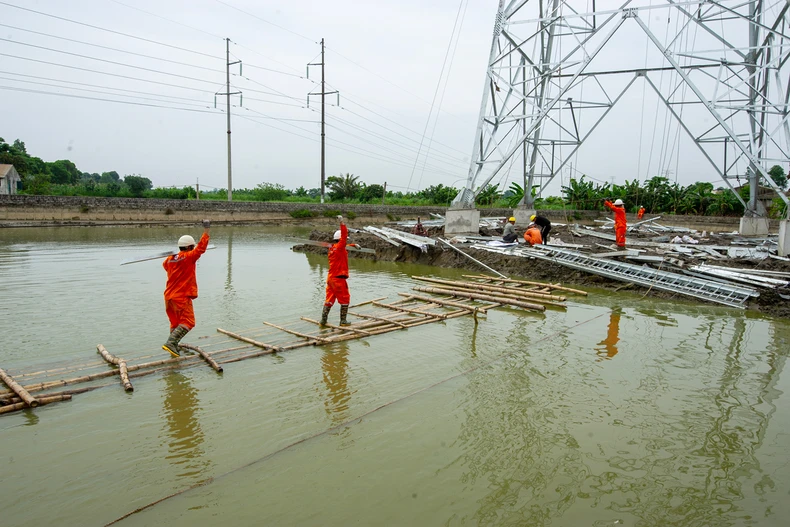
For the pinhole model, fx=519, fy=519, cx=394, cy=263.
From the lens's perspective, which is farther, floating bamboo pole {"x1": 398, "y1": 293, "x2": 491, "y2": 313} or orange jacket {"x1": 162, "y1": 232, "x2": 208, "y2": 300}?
floating bamboo pole {"x1": 398, "y1": 293, "x2": 491, "y2": 313}

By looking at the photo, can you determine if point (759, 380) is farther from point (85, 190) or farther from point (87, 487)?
point (85, 190)

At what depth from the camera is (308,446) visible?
4.45 metres

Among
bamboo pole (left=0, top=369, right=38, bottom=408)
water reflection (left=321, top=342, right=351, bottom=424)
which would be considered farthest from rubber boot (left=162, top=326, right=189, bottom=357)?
water reflection (left=321, top=342, right=351, bottom=424)

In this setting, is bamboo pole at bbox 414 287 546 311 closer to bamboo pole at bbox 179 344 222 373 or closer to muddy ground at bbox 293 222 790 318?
muddy ground at bbox 293 222 790 318

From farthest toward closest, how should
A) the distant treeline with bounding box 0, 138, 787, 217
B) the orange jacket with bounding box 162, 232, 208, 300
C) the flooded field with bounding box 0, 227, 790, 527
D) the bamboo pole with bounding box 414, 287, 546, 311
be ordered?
the distant treeline with bounding box 0, 138, 787, 217
the bamboo pole with bounding box 414, 287, 546, 311
the orange jacket with bounding box 162, 232, 208, 300
the flooded field with bounding box 0, 227, 790, 527

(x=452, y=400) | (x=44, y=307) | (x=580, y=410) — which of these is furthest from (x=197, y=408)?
(x=44, y=307)

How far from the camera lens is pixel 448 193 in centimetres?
4484

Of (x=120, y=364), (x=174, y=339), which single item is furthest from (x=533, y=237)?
(x=120, y=364)

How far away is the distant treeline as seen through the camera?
32.6 m

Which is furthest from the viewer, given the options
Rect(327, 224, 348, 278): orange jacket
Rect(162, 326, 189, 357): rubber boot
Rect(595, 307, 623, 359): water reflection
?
Rect(327, 224, 348, 278): orange jacket

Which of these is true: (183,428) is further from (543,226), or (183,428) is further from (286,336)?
(543,226)

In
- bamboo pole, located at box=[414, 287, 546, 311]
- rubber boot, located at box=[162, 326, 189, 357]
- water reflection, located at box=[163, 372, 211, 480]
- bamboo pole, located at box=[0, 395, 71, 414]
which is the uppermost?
rubber boot, located at box=[162, 326, 189, 357]

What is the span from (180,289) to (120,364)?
1122 mm

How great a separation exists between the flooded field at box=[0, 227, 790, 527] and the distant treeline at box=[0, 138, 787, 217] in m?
22.5
